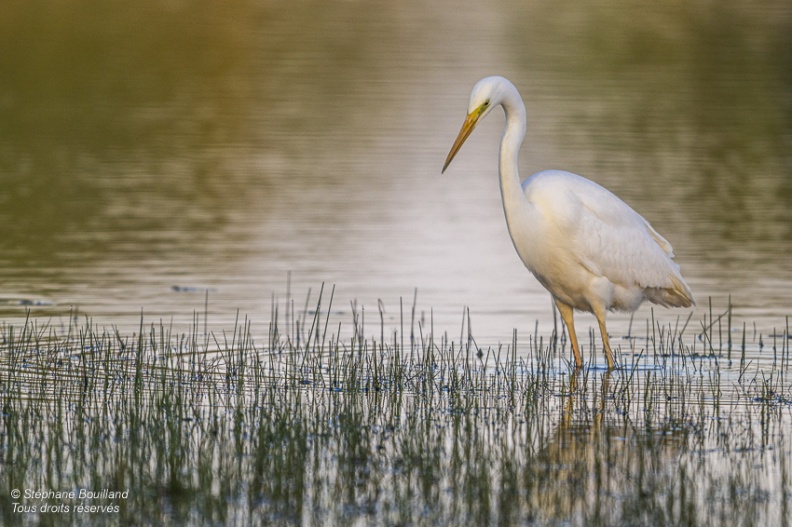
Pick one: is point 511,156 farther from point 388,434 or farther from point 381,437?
point 381,437

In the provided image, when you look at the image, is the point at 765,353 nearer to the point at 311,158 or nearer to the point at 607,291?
the point at 607,291

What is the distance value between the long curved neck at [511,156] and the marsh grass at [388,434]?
4.34ft

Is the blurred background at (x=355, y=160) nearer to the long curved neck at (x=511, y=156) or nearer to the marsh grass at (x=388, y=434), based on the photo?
the long curved neck at (x=511, y=156)

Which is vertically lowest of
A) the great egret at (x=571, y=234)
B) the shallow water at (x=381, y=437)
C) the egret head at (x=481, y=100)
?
the shallow water at (x=381, y=437)

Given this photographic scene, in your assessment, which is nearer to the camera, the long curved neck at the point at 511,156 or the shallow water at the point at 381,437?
the shallow water at the point at 381,437

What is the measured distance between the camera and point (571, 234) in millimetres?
11211

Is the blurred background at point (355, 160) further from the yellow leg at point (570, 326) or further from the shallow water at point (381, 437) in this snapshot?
the shallow water at point (381, 437)

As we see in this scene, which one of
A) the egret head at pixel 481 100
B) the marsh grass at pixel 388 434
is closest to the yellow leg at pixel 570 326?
the marsh grass at pixel 388 434

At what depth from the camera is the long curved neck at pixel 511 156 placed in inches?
434

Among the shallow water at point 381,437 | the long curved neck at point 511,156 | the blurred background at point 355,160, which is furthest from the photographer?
the blurred background at point 355,160

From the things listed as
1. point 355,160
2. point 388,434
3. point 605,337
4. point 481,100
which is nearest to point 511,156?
point 481,100

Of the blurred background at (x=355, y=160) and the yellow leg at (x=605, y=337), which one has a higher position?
the blurred background at (x=355, y=160)

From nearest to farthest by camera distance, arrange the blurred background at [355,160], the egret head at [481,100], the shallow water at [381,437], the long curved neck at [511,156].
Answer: the shallow water at [381,437] < the egret head at [481,100] < the long curved neck at [511,156] < the blurred background at [355,160]

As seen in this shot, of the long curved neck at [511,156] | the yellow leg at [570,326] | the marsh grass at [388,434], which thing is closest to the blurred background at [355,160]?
the yellow leg at [570,326]
